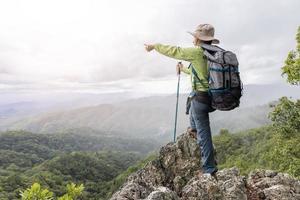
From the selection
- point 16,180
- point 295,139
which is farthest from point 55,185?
point 295,139

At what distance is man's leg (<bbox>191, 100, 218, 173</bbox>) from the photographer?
1080 centimetres

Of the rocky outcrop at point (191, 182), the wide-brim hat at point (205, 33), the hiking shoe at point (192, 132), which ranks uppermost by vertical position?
the wide-brim hat at point (205, 33)

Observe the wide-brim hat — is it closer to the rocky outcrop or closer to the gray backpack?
the gray backpack

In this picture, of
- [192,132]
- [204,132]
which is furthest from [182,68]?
[204,132]

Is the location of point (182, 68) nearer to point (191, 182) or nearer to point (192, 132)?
point (192, 132)

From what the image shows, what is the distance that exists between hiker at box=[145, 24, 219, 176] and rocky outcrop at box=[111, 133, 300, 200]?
791 mm

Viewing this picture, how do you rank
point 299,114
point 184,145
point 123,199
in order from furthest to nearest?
1. point 299,114
2. point 184,145
3. point 123,199

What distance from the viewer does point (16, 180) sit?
554 ft

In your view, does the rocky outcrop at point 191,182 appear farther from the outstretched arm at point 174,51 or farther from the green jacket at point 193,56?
the outstretched arm at point 174,51

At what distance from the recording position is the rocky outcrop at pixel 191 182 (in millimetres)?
10055

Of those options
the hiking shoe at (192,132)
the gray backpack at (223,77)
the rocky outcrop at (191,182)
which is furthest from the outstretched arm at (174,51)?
the rocky outcrop at (191,182)

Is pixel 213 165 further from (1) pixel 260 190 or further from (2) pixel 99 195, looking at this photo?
(2) pixel 99 195

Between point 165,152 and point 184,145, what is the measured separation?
703 millimetres

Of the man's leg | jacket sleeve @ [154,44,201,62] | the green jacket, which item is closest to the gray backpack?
the green jacket
